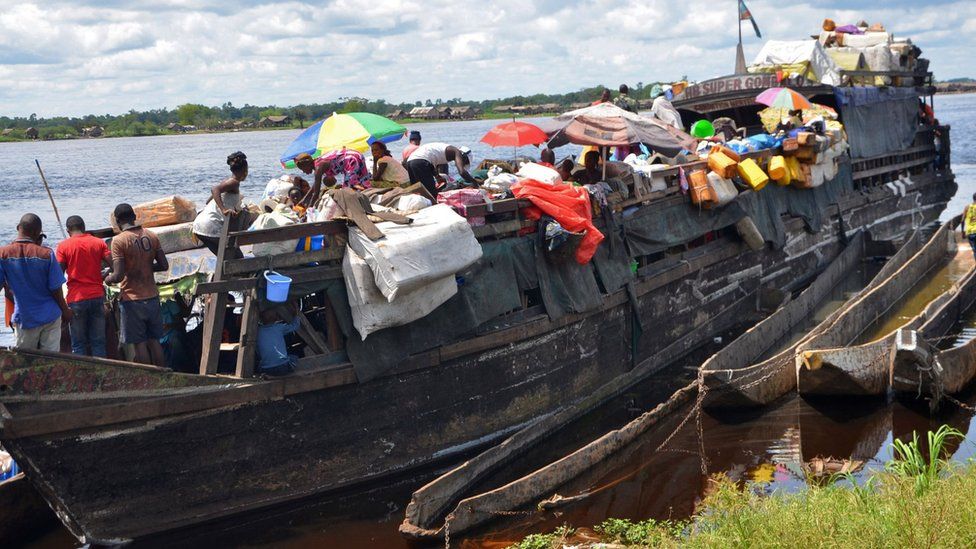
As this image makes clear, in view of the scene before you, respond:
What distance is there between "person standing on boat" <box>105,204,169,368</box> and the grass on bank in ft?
11.5

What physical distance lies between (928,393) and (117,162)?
1944 inches

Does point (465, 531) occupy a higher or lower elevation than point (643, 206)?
lower

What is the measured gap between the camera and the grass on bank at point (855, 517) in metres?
5.40

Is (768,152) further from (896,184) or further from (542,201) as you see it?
(896,184)

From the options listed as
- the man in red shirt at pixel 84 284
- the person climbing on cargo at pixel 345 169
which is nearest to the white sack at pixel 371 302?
the person climbing on cargo at pixel 345 169

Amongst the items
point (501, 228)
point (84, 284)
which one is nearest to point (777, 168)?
point (501, 228)

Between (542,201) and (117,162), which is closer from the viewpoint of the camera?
(542,201)

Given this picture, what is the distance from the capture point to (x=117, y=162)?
51.9m

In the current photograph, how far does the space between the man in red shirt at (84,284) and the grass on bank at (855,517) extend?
4040mm

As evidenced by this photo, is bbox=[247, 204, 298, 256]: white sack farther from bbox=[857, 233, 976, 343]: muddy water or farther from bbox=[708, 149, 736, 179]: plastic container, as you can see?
bbox=[857, 233, 976, 343]: muddy water

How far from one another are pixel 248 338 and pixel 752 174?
26.1 feet

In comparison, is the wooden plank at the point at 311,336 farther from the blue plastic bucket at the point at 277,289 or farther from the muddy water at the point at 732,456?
the muddy water at the point at 732,456

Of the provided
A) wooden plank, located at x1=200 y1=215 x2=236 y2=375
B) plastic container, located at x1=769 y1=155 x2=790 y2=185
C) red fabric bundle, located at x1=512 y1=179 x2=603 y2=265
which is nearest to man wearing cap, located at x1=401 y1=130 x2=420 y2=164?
red fabric bundle, located at x1=512 y1=179 x2=603 y2=265

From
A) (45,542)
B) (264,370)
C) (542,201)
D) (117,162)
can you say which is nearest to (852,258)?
(542,201)
